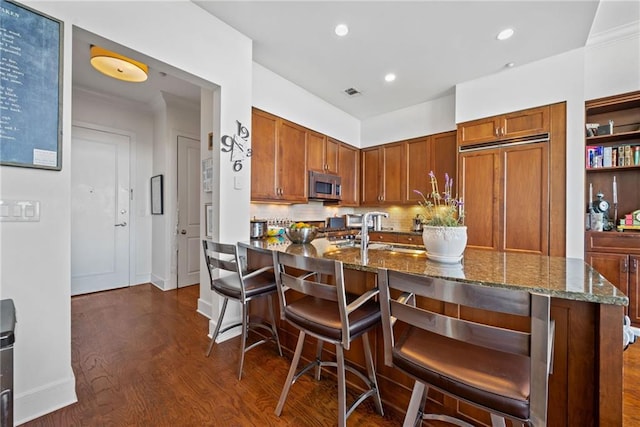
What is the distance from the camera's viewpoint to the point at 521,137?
3080 mm

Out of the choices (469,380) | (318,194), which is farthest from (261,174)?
(469,380)

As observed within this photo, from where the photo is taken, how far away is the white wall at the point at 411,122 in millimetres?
3941

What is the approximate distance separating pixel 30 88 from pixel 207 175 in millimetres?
1632

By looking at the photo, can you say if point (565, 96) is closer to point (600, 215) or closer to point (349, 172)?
point (600, 215)

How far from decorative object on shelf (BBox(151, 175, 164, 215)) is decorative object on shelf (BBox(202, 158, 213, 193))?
1.31m

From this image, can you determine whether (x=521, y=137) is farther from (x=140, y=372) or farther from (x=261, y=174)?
(x=140, y=372)

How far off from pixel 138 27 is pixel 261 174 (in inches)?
65.2

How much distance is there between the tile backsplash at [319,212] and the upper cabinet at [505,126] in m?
1.39

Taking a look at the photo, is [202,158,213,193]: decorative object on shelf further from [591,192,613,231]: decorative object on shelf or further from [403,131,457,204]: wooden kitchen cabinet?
[591,192,613,231]: decorative object on shelf

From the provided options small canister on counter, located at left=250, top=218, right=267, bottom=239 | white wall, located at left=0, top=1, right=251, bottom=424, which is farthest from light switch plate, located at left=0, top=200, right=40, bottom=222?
small canister on counter, located at left=250, top=218, right=267, bottom=239

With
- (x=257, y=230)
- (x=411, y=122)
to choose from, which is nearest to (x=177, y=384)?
(x=257, y=230)

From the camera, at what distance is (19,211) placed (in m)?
1.43

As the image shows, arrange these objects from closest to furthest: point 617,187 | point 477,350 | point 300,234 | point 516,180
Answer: point 477,350, point 300,234, point 617,187, point 516,180

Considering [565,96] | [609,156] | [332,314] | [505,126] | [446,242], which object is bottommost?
[332,314]
